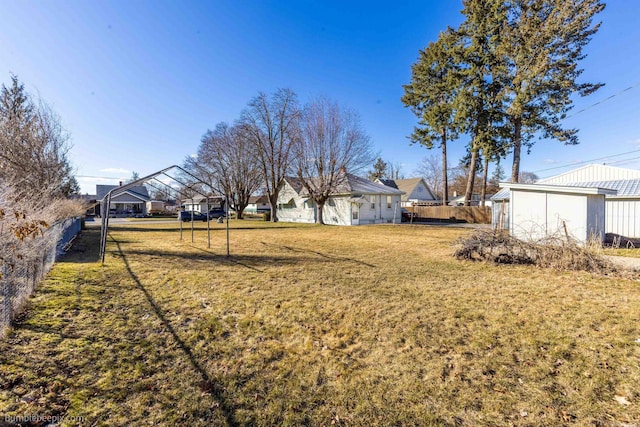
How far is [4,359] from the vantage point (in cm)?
296

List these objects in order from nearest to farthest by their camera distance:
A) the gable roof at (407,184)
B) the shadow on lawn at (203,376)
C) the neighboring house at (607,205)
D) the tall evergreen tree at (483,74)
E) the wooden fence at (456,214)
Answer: the shadow on lawn at (203,376), the neighboring house at (607,205), the tall evergreen tree at (483,74), the wooden fence at (456,214), the gable roof at (407,184)

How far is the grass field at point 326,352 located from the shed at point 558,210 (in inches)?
207

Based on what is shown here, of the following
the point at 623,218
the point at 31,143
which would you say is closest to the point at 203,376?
the point at 31,143

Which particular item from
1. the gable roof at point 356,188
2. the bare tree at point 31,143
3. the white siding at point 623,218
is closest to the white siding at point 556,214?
the white siding at point 623,218

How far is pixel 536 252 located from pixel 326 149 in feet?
51.3

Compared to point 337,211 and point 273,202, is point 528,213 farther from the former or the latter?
point 273,202

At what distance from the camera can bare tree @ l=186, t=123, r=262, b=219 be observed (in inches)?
1131

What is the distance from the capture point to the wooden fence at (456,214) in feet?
78.9

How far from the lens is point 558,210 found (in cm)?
1098

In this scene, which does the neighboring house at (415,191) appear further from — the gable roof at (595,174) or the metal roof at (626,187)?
the metal roof at (626,187)

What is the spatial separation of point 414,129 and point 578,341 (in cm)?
2427

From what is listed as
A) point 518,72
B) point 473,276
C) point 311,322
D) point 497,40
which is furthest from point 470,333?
point 497,40

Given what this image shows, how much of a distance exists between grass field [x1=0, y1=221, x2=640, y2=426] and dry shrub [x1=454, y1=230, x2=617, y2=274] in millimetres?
968

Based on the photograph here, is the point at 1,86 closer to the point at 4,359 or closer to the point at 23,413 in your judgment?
the point at 4,359
